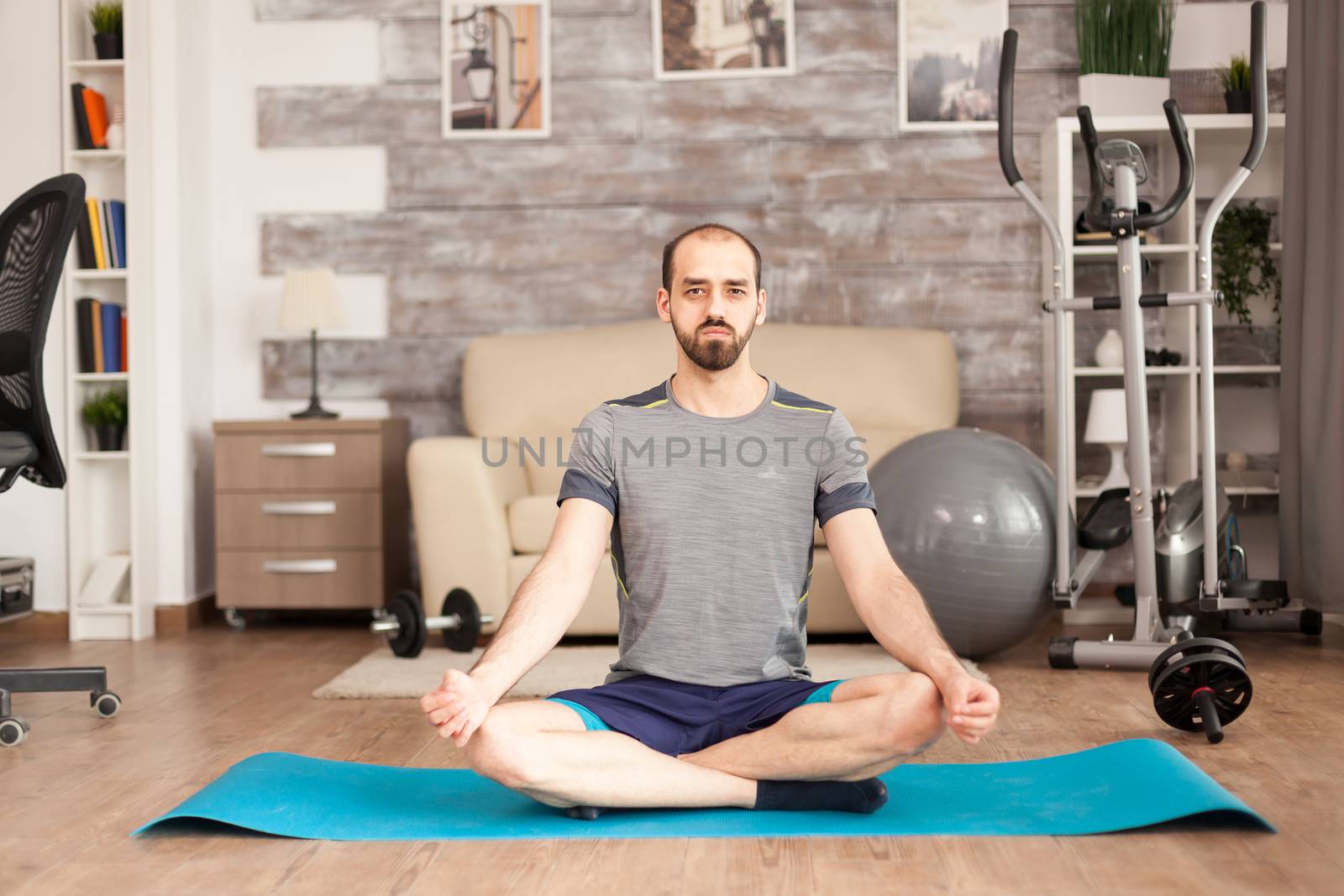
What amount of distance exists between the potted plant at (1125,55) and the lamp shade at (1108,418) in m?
0.94

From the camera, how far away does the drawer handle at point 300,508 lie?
4020 millimetres

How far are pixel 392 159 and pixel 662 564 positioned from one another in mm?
3002

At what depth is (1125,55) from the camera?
414cm

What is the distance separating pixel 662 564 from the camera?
76.1 inches

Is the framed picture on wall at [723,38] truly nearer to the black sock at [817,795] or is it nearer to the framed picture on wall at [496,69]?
the framed picture on wall at [496,69]

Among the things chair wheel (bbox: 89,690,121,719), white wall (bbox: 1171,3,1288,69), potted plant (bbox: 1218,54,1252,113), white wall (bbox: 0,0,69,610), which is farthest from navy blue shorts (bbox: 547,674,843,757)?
white wall (bbox: 1171,3,1288,69)

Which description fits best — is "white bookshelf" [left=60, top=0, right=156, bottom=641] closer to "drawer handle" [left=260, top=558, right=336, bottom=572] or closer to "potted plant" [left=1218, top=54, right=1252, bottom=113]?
"drawer handle" [left=260, top=558, right=336, bottom=572]

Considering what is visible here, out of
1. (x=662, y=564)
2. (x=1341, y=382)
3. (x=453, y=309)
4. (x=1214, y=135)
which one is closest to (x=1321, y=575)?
(x=1341, y=382)

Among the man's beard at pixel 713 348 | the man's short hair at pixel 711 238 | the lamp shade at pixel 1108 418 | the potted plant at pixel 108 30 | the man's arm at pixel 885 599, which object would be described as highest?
the potted plant at pixel 108 30

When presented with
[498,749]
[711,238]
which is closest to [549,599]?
[498,749]

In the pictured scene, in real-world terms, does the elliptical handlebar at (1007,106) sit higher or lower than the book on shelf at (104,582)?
higher

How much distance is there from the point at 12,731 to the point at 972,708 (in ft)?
6.32

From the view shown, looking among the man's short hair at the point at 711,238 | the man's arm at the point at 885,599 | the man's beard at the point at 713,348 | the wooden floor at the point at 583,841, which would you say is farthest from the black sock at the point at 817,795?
the man's short hair at the point at 711,238

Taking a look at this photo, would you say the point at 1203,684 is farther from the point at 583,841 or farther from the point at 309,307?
the point at 309,307
